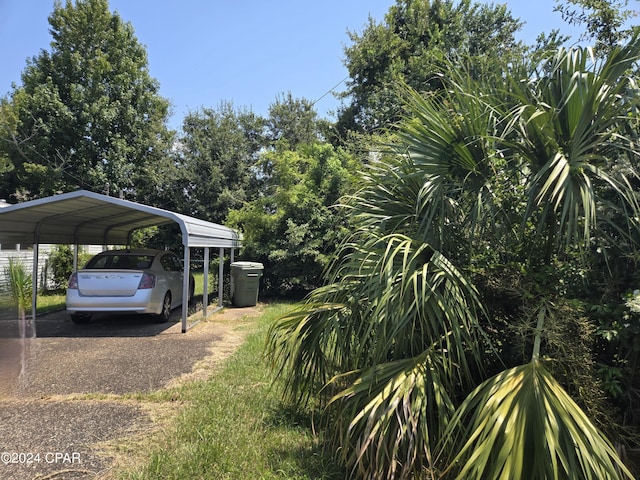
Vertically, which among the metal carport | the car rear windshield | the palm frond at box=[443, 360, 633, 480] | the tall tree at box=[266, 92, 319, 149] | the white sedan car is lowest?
the palm frond at box=[443, 360, 633, 480]

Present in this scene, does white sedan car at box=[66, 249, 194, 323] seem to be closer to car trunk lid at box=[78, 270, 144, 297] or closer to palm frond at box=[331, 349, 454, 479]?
car trunk lid at box=[78, 270, 144, 297]

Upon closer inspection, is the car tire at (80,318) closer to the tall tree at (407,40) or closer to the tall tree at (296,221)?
the tall tree at (296,221)

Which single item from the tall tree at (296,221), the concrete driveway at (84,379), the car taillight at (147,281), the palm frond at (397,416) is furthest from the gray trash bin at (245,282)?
the palm frond at (397,416)

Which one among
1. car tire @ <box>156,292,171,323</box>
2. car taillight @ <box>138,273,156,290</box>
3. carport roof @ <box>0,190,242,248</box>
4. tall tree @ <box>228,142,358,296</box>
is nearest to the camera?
carport roof @ <box>0,190,242,248</box>

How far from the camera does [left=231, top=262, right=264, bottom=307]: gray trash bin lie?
12094 mm

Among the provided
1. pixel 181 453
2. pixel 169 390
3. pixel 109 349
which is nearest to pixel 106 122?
pixel 109 349

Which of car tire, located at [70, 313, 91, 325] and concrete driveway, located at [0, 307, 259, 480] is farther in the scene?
car tire, located at [70, 313, 91, 325]

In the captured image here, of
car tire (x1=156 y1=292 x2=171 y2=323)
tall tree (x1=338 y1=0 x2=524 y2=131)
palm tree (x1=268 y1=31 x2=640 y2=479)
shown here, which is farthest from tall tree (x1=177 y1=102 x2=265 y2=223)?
palm tree (x1=268 y1=31 x2=640 y2=479)

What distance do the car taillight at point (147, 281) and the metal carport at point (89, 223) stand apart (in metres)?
0.70

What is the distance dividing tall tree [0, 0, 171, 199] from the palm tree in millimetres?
19521

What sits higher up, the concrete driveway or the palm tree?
the palm tree

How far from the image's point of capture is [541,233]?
3492 millimetres

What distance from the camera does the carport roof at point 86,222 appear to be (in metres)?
8.16

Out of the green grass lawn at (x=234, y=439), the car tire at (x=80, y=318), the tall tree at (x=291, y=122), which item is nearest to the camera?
the green grass lawn at (x=234, y=439)
